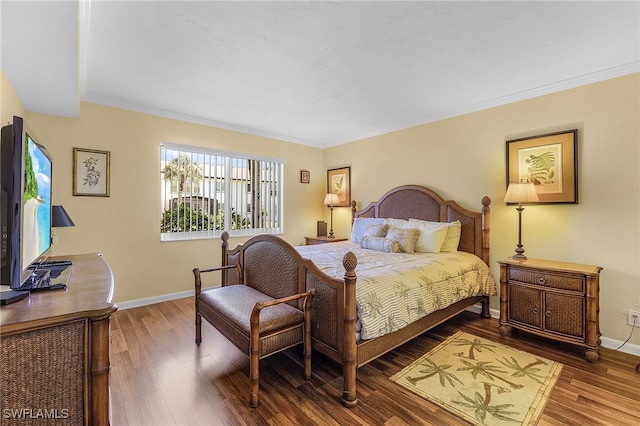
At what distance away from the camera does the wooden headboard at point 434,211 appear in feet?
10.9

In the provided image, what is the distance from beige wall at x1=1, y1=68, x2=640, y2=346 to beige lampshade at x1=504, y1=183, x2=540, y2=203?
321mm

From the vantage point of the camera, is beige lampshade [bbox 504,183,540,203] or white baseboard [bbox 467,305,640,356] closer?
white baseboard [bbox 467,305,640,356]

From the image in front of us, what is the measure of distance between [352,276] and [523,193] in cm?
213

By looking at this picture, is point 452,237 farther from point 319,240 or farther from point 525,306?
point 319,240

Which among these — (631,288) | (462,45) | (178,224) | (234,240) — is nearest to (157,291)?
(178,224)

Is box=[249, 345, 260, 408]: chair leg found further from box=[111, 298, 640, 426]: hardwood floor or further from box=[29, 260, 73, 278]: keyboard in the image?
box=[29, 260, 73, 278]: keyboard

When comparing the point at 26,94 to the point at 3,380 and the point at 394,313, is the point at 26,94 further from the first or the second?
the point at 394,313

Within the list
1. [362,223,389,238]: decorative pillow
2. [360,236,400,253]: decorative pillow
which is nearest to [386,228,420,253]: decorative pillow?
→ [360,236,400,253]: decorative pillow

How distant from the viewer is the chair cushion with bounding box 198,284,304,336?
6.24 ft

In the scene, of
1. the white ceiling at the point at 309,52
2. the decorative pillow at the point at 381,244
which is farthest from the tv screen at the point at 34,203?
the decorative pillow at the point at 381,244

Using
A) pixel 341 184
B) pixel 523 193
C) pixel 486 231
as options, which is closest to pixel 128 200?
pixel 341 184

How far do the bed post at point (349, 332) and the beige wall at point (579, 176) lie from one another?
2347 millimetres

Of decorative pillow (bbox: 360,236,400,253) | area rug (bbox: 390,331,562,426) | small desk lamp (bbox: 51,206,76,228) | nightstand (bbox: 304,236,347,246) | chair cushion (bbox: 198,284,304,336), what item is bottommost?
area rug (bbox: 390,331,562,426)

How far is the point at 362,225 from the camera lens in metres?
4.18
